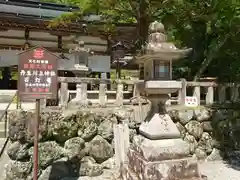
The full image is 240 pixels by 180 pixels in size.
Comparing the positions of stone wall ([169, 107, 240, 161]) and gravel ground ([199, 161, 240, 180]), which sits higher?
stone wall ([169, 107, 240, 161])

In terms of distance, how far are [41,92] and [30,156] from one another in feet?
8.08

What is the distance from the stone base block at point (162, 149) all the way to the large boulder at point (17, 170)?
3252 millimetres

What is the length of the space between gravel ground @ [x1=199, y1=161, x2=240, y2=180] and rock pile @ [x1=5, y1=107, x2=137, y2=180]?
8.60 feet

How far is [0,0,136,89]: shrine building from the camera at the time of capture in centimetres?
1336

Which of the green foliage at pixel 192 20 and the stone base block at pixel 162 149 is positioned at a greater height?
the green foliage at pixel 192 20

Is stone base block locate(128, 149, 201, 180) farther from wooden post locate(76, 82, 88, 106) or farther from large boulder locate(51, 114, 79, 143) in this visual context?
wooden post locate(76, 82, 88, 106)

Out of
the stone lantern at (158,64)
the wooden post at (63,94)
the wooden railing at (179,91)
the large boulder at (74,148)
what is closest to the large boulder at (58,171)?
the large boulder at (74,148)

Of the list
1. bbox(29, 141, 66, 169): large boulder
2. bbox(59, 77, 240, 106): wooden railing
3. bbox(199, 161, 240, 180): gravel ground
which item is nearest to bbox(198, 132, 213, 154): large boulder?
bbox(199, 161, 240, 180): gravel ground

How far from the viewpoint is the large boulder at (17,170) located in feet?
20.3

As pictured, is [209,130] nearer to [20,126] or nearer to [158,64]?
[158,64]

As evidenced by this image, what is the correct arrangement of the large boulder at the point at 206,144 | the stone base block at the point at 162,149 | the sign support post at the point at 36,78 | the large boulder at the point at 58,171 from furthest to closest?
the large boulder at the point at 206,144, the large boulder at the point at 58,171, the stone base block at the point at 162,149, the sign support post at the point at 36,78

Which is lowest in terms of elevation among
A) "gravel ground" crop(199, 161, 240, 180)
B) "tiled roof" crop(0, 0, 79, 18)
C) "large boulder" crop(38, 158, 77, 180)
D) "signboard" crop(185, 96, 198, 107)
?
"gravel ground" crop(199, 161, 240, 180)

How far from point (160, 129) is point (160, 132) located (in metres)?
0.07

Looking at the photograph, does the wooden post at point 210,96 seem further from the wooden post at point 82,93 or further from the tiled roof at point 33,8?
the tiled roof at point 33,8
